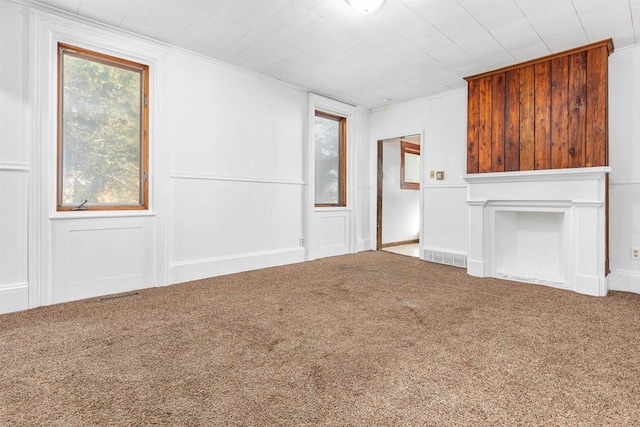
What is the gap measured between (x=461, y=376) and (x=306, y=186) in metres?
3.46

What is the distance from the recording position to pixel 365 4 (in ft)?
8.25

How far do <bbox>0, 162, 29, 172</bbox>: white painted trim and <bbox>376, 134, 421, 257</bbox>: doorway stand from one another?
464cm

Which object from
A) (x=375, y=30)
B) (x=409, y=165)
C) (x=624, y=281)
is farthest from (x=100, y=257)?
(x=409, y=165)

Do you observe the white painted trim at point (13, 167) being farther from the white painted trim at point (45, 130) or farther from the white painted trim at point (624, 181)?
the white painted trim at point (624, 181)

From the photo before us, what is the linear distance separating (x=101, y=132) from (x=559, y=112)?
459 centimetres

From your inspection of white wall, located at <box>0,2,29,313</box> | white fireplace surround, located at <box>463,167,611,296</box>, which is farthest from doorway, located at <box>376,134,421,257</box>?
white wall, located at <box>0,2,29,313</box>

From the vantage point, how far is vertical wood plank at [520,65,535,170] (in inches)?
141

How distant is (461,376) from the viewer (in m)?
1.63

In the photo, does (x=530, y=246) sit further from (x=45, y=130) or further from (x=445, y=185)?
(x=45, y=130)

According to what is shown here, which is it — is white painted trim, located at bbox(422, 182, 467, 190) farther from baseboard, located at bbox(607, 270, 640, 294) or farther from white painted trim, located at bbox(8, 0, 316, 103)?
white painted trim, located at bbox(8, 0, 316, 103)

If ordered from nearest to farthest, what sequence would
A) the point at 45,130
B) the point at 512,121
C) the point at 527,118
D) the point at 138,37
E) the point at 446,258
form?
1. the point at 45,130
2. the point at 138,37
3. the point at 527,118
4. the point at 512,121
5. the point at 446,258

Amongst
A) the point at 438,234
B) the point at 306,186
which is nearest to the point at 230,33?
the point at 306,186

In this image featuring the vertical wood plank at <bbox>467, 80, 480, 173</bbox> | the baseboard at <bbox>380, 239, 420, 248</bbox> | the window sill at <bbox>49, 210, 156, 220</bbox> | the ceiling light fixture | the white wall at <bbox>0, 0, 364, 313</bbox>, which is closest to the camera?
the ceiling light fixture

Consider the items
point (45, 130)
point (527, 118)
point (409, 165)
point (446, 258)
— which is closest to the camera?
point (45, 130)
